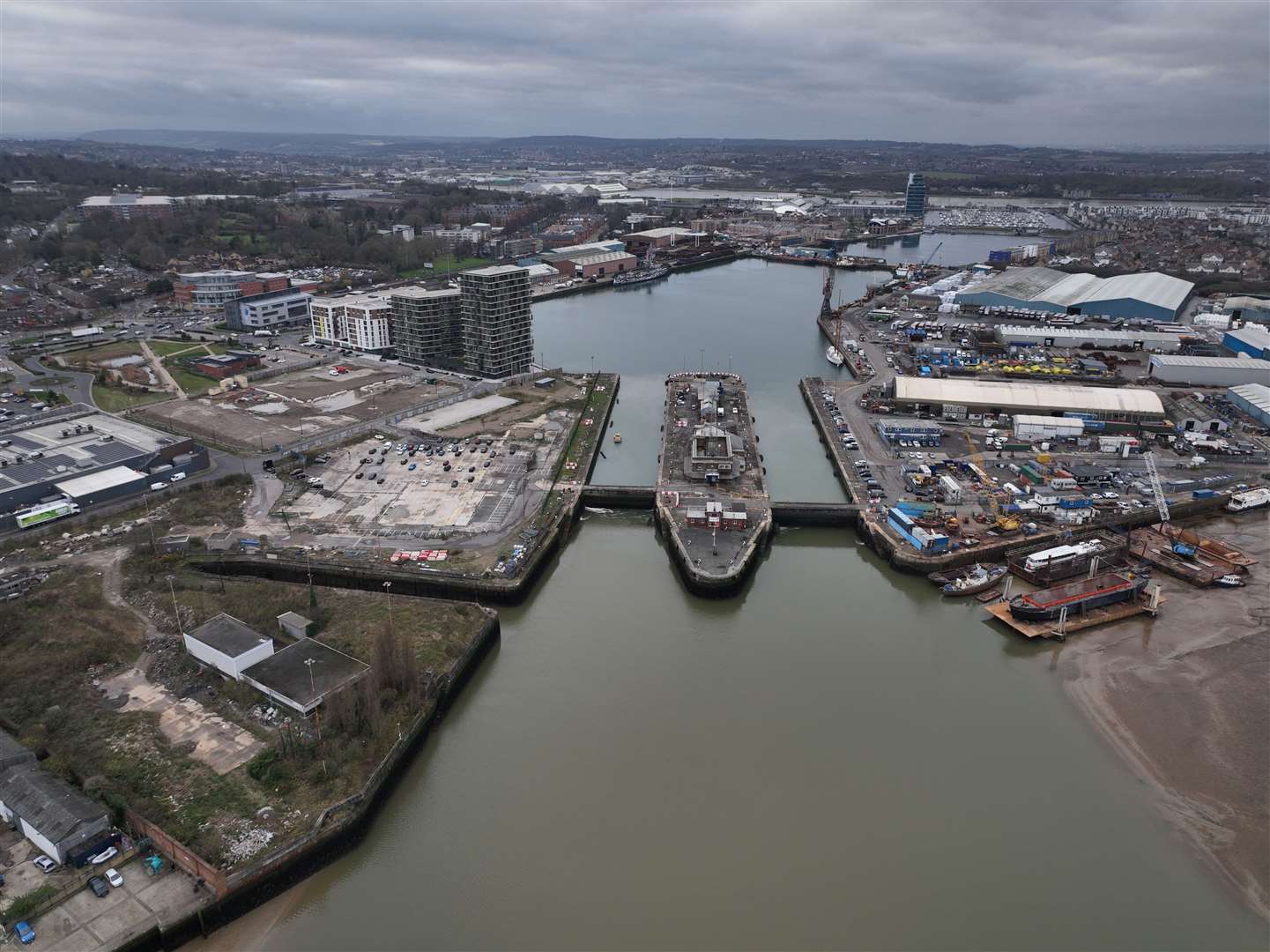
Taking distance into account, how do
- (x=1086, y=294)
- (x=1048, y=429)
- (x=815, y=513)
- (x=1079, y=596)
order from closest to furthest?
(x=1079, y=596) → (x=815, y=513) → (x=1048, y=429) → (x=1086, y=294)

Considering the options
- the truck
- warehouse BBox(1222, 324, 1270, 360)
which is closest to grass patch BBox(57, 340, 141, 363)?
the truck

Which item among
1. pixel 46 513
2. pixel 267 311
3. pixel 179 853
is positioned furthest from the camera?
pixel 267 311

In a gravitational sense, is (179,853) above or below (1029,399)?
below

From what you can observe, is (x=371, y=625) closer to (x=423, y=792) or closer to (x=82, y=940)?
(x=423, y=792)

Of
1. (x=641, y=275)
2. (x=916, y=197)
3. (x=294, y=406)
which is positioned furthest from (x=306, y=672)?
(x=916, y=197)

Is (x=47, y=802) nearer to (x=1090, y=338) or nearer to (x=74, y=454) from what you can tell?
(x=74, y=454)
